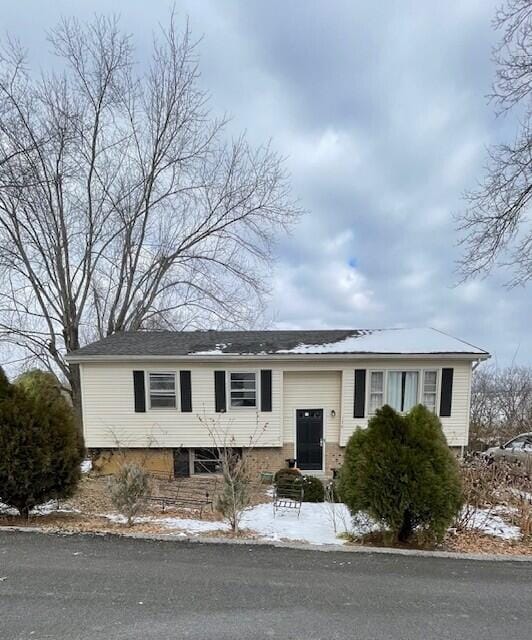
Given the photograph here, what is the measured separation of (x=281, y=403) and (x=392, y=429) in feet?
21.5

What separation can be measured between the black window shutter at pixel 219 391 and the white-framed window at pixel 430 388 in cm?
583

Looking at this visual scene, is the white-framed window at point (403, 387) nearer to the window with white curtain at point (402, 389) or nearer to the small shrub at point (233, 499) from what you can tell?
the window with white curtain at point (402, 389)

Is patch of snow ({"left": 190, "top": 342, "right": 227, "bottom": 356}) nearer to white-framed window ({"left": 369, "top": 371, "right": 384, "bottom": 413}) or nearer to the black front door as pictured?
the black front door

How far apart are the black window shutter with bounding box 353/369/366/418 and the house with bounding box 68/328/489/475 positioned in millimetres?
29

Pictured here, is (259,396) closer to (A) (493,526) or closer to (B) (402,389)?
(B) (402,389)

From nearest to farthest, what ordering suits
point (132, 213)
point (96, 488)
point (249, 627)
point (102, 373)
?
point (249, 627)
point (96, 488)
point (102, 373)
point (132, 213)

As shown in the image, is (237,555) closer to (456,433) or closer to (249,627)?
(249,627)

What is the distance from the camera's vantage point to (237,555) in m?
4.12

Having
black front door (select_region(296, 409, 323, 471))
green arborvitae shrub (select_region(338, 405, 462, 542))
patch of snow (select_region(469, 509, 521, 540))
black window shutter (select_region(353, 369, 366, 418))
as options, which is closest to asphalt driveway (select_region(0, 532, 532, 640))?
green arborvitae shrub (select_region(338, 405, 462, 542))

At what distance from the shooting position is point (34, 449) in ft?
17.1

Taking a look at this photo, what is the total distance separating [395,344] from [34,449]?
31.6 feet

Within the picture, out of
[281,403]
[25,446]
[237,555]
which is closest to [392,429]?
[237,555]

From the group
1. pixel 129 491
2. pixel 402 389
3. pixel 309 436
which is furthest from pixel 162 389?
pixel 402 389

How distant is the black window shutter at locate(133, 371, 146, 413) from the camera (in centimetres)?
1119
